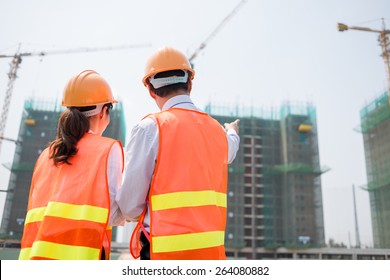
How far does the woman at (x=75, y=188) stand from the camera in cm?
96

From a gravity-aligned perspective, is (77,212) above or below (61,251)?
above

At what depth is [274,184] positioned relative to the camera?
82.7 feet

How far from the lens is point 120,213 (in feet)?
3.47

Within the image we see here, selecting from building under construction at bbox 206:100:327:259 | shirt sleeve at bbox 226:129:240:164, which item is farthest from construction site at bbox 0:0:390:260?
shirt sleeve at bbox 226:129:240:164

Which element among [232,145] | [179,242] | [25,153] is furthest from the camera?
[25,153]

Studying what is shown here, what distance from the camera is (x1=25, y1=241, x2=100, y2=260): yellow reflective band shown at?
956 mm

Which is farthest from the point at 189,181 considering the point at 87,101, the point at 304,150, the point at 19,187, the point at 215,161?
the point at 304,150

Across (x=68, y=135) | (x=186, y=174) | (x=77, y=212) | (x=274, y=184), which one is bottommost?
(x=77, y=212)

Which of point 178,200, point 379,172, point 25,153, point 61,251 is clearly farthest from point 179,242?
point 25,153

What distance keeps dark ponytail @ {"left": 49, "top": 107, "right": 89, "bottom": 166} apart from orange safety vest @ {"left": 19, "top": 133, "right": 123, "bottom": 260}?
0.02 meters

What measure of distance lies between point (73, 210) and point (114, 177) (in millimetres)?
147

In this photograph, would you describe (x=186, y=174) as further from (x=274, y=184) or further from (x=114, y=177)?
(x=274, y=184)

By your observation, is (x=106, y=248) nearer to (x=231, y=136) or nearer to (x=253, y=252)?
(x=231, y=136)

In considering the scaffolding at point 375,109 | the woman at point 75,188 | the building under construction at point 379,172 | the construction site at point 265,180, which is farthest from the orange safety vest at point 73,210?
the construction site at point 265,180
